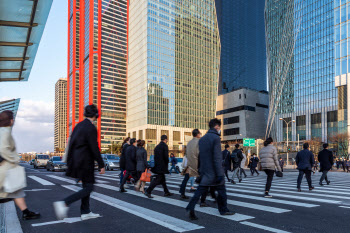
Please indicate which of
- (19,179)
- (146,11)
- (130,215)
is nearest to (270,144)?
(130,215)

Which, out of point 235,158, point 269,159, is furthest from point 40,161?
point 269,159

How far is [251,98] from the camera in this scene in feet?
336

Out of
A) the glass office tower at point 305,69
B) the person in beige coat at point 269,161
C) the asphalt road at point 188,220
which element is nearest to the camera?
the asphalt road at point 188,220

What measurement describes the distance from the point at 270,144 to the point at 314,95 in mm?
77475

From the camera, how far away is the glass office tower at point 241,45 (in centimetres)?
15385

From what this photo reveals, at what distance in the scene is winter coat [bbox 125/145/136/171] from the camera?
32.0ft

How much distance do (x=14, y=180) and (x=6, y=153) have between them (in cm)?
44

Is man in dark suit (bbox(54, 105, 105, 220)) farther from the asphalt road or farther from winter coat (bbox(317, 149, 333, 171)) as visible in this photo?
winter coat (bbox(317, 149, 333, 171))

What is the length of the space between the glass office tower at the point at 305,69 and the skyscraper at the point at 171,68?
26.2 metres

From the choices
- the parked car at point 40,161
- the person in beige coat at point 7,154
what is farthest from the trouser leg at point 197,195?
the parked car at point 40,161

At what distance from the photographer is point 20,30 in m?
7.42

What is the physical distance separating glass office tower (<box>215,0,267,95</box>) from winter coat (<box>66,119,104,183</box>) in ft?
476

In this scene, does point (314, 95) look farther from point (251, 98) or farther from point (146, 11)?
point (146, 11)

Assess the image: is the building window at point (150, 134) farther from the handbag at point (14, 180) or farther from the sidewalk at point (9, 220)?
the handbag at point (14, 180)
